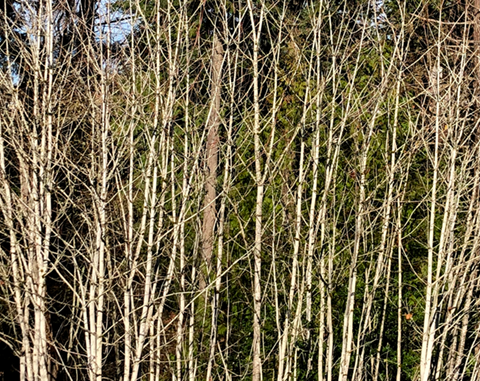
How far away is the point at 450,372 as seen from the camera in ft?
16.5

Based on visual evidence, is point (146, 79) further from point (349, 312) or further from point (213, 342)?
point (349, 312)

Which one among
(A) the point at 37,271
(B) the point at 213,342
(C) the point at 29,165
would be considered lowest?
(B) the point at 213,342

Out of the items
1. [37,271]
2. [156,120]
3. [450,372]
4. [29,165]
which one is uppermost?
[156,120]

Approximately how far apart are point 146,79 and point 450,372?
3.21 meters

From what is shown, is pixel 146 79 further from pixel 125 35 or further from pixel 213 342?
pixel 213 342

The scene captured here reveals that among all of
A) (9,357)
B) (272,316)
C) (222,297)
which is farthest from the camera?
(9,357)

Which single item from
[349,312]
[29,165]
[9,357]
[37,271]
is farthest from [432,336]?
[9,357]

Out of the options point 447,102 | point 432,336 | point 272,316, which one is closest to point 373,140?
point 447,102

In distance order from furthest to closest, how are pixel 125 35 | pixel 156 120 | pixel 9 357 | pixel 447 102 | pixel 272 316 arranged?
pixel 9 357 < pixel 272 316 < pixel 447 102 < pixel 125 35 < pixel 156 120

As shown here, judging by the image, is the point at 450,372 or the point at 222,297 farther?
the point at 222,297

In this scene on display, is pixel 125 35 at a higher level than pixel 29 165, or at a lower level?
higher

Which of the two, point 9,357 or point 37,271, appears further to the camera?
point 9,357

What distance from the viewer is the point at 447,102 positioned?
4.92 meters

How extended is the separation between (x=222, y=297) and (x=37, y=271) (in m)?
2.53
